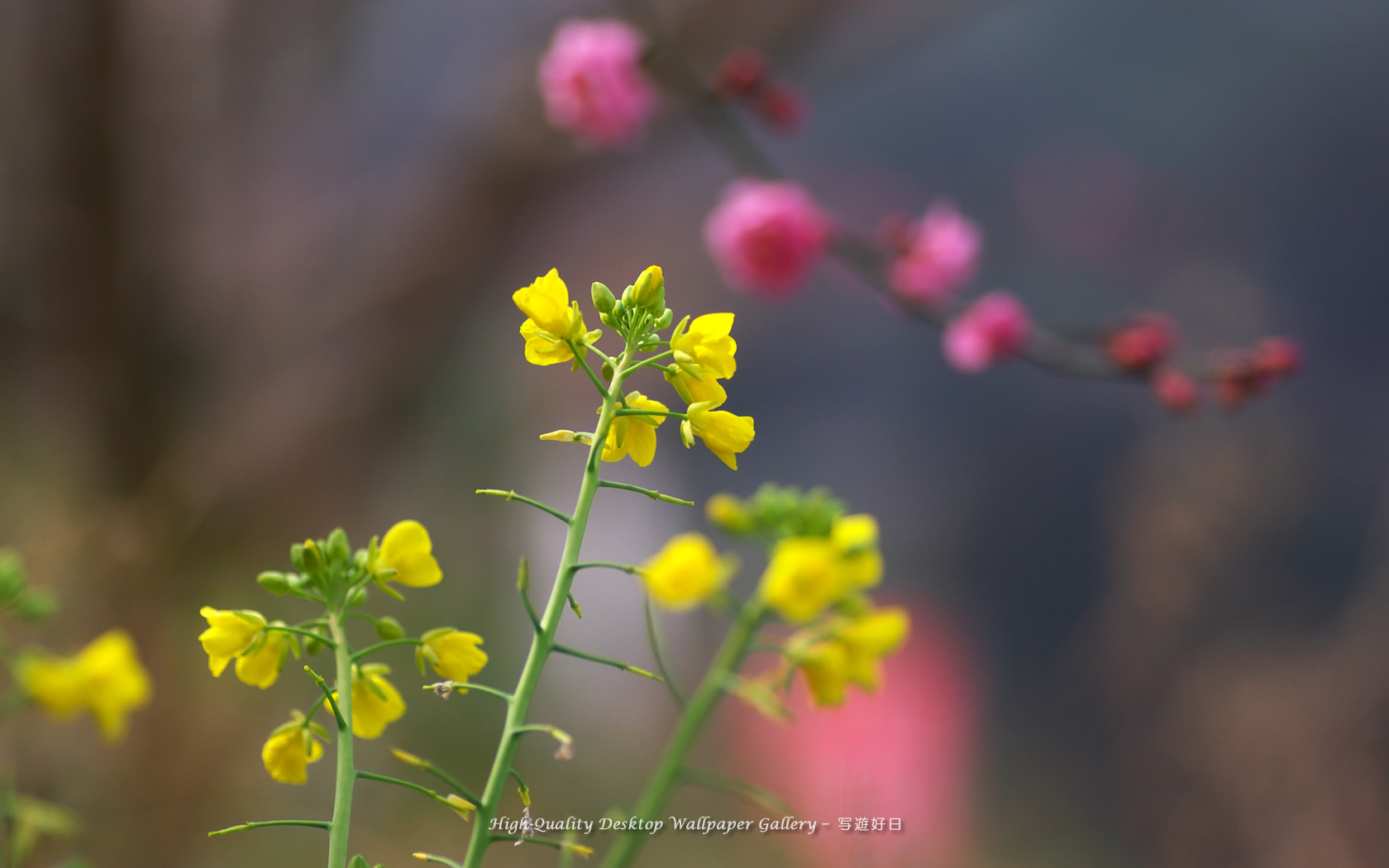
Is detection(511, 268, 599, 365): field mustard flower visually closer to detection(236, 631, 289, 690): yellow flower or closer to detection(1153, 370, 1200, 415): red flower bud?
detection(236, 631, 289, 690): yellow flower

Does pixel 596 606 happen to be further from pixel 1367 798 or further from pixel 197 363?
pixel 1367 798

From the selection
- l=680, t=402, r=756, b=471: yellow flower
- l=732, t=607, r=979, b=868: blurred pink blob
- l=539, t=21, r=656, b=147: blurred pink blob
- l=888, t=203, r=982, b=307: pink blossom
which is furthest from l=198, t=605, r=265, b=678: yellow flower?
l=732, t=607, r=979, b=868: blurred pink blob

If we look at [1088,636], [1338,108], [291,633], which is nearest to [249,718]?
[291,633]

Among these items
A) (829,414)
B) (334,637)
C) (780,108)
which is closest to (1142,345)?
(780,108)

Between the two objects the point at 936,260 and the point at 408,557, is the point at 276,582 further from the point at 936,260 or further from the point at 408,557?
the point at 936,260

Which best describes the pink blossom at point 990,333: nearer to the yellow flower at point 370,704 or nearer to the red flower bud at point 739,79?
the red flower bud at point 739,79

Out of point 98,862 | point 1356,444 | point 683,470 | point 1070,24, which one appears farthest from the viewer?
point 683,470
